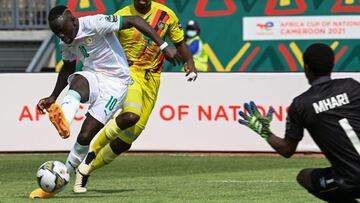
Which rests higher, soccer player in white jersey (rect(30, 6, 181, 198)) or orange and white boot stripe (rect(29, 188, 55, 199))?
soccer player in white jersey (rect(30, 6, 181, 198))

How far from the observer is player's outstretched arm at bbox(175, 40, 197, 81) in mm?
11852

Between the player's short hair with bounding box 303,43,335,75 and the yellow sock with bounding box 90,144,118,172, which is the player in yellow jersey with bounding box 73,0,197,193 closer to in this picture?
the yellow sock with bounding box 90,144,118,172

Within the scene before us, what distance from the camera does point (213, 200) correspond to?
10.5 m

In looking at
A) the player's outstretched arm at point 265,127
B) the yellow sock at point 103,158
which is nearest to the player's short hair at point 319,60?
the player's outstretched arm at point 265,127

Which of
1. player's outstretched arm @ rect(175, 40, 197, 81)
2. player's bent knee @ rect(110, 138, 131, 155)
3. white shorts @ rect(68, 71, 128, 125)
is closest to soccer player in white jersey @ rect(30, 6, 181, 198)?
white shorts @ rect(68, 71, 128, 125)

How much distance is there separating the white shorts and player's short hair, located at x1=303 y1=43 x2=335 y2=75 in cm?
375

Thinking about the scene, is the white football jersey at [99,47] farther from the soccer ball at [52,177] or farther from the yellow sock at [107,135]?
the soccer ball at [52,177]

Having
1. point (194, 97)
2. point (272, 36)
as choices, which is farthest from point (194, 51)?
point (194, 97)

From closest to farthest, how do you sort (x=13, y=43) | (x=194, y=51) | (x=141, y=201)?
(x=141, y=201)
(x=194, y=51)
(x=13, y=43)

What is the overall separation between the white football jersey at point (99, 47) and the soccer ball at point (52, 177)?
130cm

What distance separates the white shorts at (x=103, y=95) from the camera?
11.0m

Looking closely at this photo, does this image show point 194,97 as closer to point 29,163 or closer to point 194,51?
point 29,163

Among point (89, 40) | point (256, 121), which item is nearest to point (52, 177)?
point (89, 40)

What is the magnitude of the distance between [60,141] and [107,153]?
636 cm
